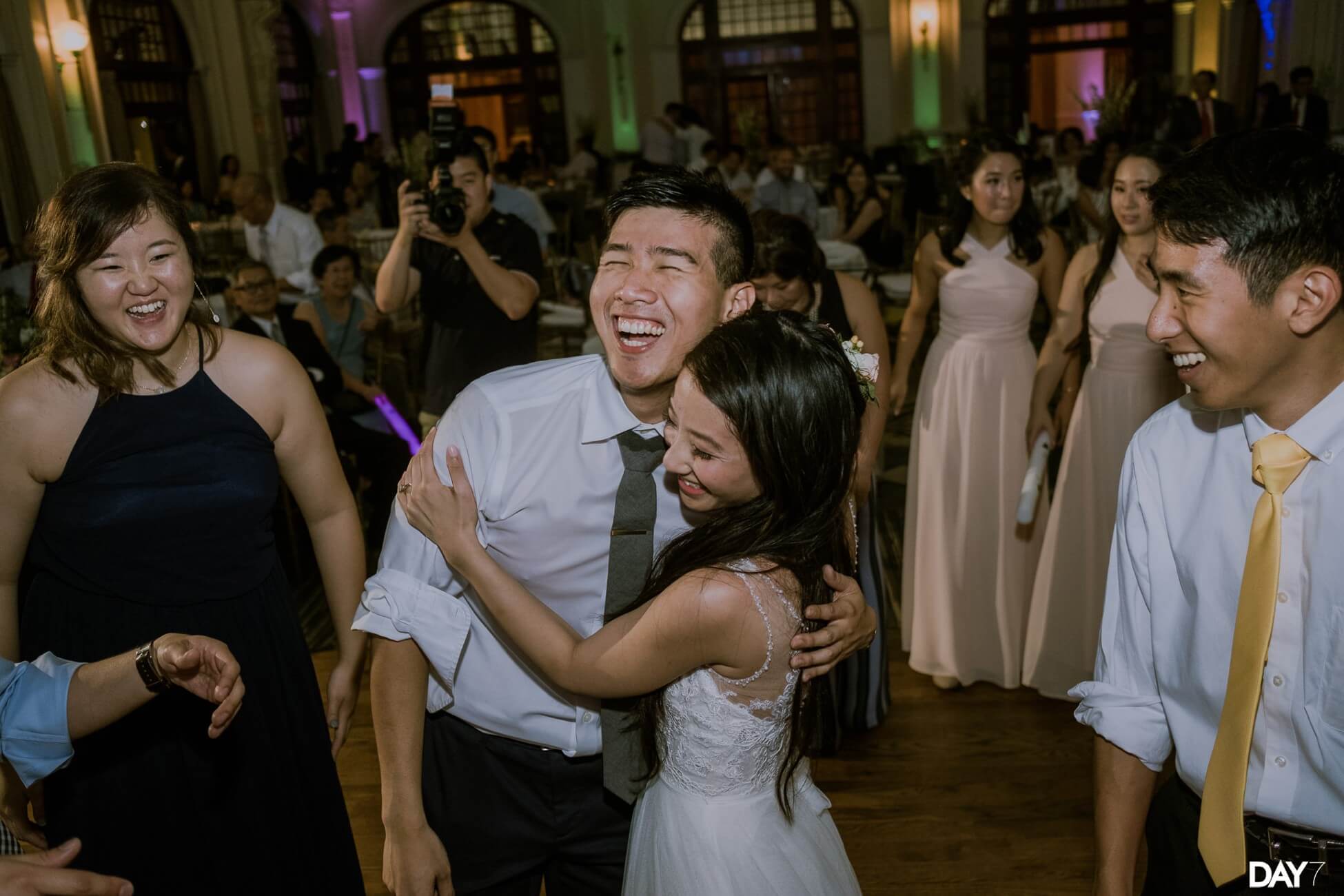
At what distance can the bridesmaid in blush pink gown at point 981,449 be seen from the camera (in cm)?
348

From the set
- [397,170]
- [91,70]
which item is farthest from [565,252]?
[91,70]

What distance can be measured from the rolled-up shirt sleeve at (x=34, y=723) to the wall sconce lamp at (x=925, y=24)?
16.8 meters

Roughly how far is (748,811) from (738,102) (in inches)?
710

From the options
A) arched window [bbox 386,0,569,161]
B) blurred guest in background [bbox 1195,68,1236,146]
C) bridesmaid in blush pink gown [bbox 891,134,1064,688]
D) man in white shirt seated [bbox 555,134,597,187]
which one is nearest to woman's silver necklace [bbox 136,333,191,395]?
bridesmaid in blush pink gown [bbox 891,134,1064,688]

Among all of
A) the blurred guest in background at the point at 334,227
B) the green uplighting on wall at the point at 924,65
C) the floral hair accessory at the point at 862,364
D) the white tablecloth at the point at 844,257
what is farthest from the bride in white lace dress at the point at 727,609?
the green uplighting on wall at the point at 924,65

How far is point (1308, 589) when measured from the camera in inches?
51.4

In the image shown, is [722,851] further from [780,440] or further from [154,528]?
[154,528]

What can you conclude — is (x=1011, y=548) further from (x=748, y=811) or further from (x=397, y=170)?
(x=397, y=170)

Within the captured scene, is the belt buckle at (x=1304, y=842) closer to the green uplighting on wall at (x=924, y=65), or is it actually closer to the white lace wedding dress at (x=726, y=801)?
the white lace wedding dress at (x=726, y=801)

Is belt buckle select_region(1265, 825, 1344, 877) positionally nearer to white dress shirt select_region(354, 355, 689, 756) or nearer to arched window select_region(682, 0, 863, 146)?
white dress shirt select_region(354, 355, 689, 756)

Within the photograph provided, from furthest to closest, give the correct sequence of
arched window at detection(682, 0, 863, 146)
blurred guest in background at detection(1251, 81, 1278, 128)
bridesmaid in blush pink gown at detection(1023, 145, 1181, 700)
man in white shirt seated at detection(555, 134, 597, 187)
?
arched window at detection(682, 0, 863, 146) < man in white shirt seated at detection(555, 134, 597, 187) < blurred guest in background at detection(1251, 81, 1278, 128) < bridesmaid in blush pink gown at detection(1023, 145, 1181, 700)

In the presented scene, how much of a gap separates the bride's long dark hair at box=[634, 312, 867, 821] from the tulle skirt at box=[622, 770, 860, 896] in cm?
16

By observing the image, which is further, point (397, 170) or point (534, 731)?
point (397, 170)

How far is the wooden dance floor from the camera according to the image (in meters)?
2.63
